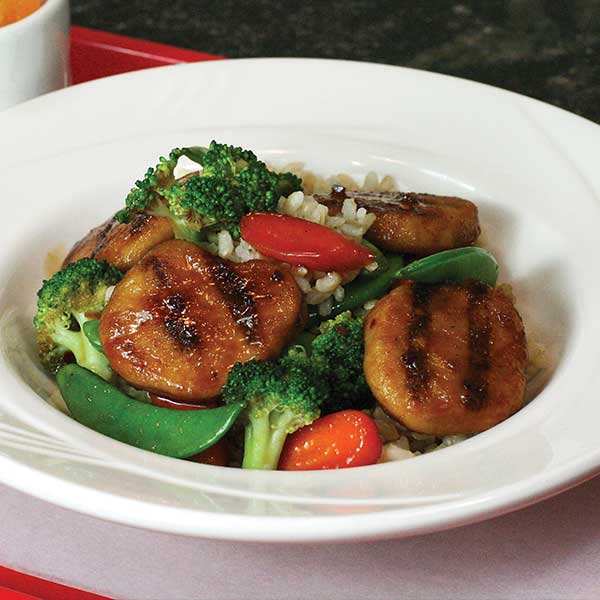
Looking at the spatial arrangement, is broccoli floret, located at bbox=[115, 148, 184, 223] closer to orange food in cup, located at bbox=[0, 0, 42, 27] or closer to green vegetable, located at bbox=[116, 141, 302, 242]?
green vegetable, located at bbox=[116, 141, 302, 242]

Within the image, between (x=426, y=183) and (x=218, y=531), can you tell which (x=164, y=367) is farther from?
(x=426, y=183)


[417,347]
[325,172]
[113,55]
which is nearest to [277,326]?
[417,347]

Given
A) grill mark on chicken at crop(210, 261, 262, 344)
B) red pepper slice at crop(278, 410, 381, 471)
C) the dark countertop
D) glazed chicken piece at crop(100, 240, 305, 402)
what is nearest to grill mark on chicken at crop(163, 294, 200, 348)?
glazed chicken piece at crop(100, 240, 305, 402)

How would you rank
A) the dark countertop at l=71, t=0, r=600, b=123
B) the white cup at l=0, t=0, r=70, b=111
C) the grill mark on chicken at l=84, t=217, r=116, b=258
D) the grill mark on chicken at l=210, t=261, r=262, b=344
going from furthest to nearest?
the dark countertop at l=71, t=0, r=600, b=123, the white cup at l=0, t=0, r=70, b=111, the grill mark on chicken at l=84, t=217, r=116, b=258, the grill mark on chicken at l=210, t=261, r=262, b=344

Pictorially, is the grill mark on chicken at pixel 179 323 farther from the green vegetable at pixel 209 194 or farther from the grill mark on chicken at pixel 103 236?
the grill mark on chicken at pixel 103 236

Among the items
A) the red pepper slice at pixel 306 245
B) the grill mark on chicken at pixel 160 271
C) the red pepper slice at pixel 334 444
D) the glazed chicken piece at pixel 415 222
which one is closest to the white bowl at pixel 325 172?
the red pepper slice at pixel 334 444

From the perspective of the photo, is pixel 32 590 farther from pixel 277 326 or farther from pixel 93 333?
pixel 277 326

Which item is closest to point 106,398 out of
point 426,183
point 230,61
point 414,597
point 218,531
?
point 218,531

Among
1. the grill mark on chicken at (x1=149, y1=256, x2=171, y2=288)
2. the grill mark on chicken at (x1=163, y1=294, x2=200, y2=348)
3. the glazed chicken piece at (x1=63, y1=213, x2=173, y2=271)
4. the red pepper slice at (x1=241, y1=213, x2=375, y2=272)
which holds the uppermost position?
the red pepper slice at (x1=241, y1=213, x2=375, y2=272)
